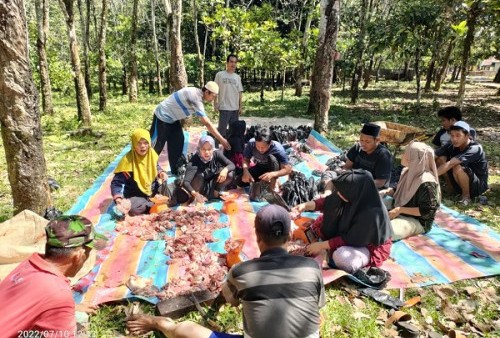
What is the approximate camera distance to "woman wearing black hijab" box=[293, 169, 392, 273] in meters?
3.39

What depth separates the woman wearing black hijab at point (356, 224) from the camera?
3393mm

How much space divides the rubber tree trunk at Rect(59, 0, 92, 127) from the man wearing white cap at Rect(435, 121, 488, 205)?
8818 mm

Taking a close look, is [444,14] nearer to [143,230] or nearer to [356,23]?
[356,23]

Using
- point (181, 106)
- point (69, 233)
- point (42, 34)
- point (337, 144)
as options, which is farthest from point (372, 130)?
Answer: point (42, 34)

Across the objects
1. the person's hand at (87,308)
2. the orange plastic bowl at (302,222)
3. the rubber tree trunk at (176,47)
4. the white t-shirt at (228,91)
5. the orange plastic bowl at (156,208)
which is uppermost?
the rubber tree trunk at (176,47)

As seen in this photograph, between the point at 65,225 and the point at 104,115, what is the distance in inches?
446

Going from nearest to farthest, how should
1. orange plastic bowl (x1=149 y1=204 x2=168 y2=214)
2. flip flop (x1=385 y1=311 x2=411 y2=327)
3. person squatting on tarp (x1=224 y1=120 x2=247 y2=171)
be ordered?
flip flop (x1=385 y1=311 x2=411 y2=327), orange plastic bowl (x1=149 y1=204 x2=168 y2=214), person squatting on tarp (x1=224 y1=120 x2=247 y2=171)

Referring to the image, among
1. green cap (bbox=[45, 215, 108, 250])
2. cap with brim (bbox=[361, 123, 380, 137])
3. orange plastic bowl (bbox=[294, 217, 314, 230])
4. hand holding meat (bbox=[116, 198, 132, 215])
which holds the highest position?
cap with brim (bbox=[361, 123, 380, 137])

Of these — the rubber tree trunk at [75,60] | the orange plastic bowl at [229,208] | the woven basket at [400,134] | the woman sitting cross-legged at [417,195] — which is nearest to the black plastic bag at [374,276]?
the woman sitting cross-legged at [417,195]

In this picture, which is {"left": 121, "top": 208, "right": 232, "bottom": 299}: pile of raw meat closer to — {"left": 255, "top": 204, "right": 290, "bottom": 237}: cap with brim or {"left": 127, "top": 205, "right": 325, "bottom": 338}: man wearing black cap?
{"left": 127, "top": 205, "right": 325, "bottom": 338}: man wearing black cap

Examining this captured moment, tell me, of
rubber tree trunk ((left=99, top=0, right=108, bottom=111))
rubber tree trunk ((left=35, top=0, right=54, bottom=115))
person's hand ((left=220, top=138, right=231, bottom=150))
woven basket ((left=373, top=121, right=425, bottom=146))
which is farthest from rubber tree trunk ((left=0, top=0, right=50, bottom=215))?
rubber tree trunk ((left=99, top=0, right=108, bottom=111))

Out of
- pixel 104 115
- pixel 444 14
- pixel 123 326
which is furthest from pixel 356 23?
pixel 123 326

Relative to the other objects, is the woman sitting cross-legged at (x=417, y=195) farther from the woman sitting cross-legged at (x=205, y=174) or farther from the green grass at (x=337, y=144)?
the woman sitting cross-legged at (x=205, y=174)

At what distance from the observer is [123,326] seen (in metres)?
2.89
